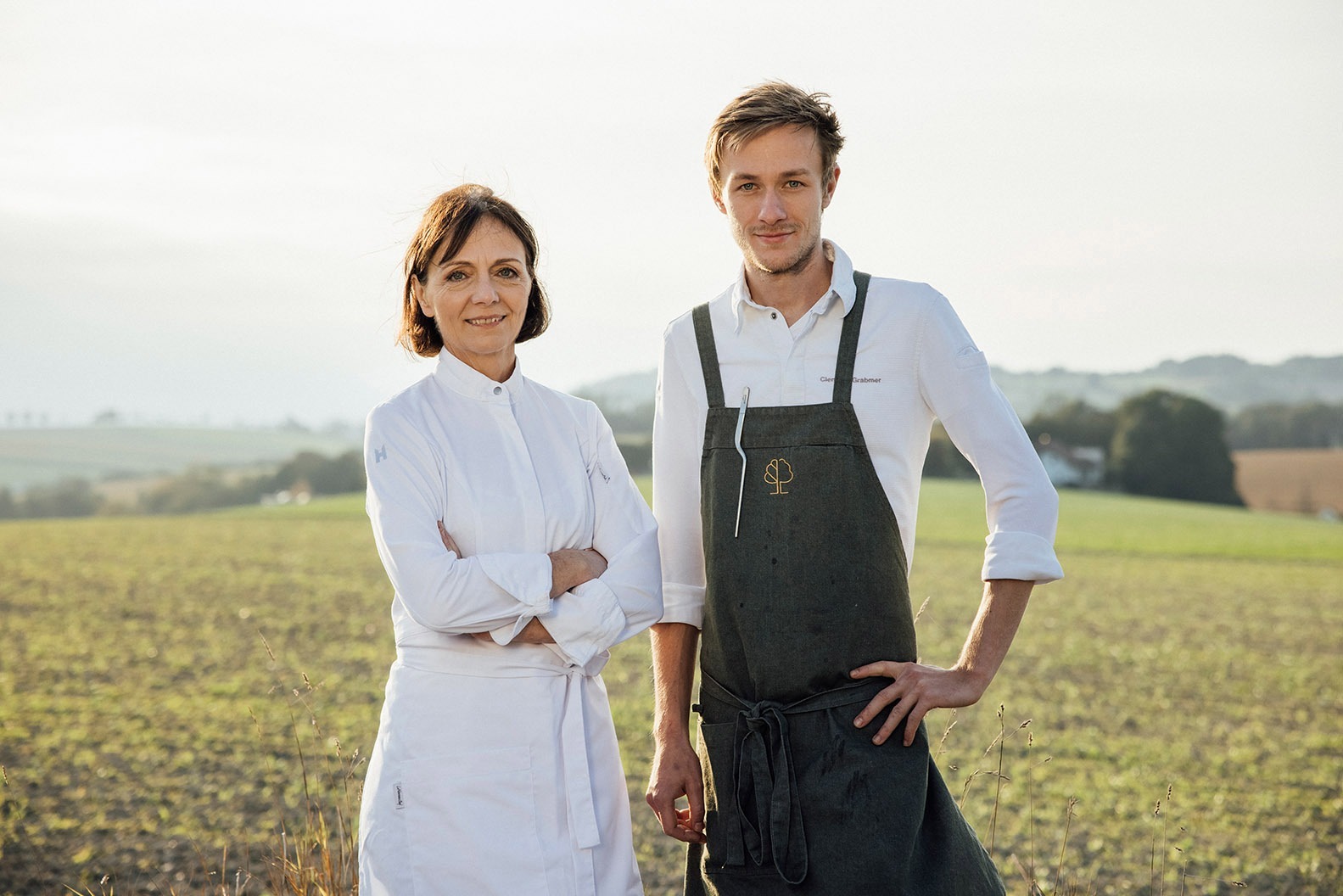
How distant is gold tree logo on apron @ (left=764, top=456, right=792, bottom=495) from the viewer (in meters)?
2.56

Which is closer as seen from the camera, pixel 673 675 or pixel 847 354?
pixel 847 354

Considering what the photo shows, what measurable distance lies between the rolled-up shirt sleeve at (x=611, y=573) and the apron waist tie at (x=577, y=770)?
0.09 m

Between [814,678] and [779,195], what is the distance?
1058 mm

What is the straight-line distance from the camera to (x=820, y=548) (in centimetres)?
253

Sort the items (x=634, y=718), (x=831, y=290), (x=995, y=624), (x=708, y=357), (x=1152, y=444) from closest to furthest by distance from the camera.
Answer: (x=995, y=624) → (x=831, y=290) → (x=708, y=357) → (x=634, y=718) → (x=1152, y=444)

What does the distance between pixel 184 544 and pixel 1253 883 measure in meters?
19.0

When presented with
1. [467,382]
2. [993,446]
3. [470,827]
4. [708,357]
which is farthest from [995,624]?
[467,382]

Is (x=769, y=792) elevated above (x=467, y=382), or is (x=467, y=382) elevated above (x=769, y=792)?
(x=467, y=382)

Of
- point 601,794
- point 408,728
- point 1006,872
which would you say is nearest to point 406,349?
point 408,728

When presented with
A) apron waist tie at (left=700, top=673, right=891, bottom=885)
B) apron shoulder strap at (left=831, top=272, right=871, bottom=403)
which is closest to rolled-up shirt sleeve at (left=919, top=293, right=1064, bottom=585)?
apron shoulder strap at (left=831, top=272, right=871, bottom=403)

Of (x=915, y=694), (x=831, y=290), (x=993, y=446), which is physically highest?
(x=831, y=290)

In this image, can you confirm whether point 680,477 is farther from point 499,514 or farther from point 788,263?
point 788,263

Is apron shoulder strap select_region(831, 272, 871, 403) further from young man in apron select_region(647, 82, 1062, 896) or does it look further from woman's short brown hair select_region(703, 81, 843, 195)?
woman's short brown hair select_region(703, 81, 843, 195)

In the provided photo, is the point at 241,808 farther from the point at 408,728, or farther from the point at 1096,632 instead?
the point at 1096,632
